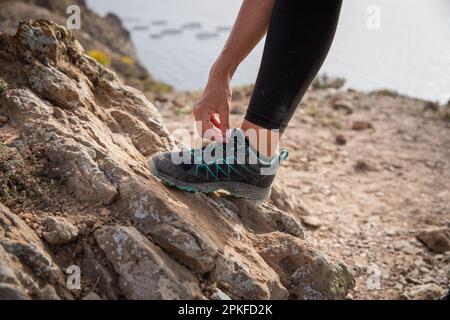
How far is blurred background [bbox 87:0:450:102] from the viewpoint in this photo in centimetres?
819

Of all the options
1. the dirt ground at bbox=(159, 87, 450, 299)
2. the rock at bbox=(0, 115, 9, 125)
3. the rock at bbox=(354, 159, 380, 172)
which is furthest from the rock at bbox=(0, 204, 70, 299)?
the rock at bbox=(354, 159, 380, 172)

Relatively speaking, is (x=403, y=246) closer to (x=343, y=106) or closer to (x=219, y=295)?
(x=219, y=295)

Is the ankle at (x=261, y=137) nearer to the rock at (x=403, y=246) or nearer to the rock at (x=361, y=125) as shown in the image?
the rock at (x=403, y=246)

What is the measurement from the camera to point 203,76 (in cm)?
1107

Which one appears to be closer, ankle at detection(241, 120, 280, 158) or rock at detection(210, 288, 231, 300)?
rock at detection(210, 288, 231, 300)

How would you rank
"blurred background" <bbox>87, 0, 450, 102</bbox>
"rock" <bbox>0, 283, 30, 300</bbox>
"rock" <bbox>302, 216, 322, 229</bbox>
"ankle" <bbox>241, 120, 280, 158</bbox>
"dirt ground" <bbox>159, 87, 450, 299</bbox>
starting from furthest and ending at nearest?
"blurred background" <bbox>87, 0, 450, 102</bbox> → "rock" <bbox>302, 216, 322, 229</bbox> → "dirt ground" <bbox>159, 87, 450, 299</bbox> → "ankle" <bbox>241, 120, 280, 158</bbox> → "rock" <bbox>0, 283, 30, 300</bbox>

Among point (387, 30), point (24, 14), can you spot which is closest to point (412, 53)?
point (387, 30)

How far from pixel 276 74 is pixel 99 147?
1.18 meters

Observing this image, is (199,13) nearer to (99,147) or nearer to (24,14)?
(24,14)

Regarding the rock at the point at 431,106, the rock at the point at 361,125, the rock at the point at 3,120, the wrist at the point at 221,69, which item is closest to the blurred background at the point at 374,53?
the rock at the point at 431,106

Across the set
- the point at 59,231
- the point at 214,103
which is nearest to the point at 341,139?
the point at 214,103

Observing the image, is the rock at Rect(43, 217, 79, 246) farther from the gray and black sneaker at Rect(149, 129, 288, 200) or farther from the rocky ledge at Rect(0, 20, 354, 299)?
the gray and black sneaker at Rect(149, 129, 288, 200)

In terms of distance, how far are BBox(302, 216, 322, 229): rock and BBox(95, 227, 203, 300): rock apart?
2.23 metres

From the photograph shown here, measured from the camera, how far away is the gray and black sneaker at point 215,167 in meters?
2.26
